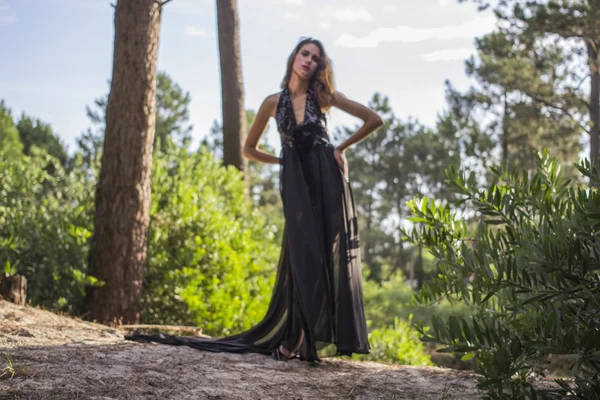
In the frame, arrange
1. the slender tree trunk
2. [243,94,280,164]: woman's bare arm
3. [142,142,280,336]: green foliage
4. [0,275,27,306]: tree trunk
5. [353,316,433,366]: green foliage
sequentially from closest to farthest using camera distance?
[243,94,280,164]: woman's bare arm
[0,275,27,306]: tree trunk
[142,142,280,336]: green foliage
[353,316,433,366]: green foliage
the slender tree trunk

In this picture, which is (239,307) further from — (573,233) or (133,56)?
(573,233)

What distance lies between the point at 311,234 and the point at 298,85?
1.12m

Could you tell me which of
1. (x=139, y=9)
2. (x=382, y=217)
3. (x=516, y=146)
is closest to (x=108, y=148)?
(x=139, y=9)

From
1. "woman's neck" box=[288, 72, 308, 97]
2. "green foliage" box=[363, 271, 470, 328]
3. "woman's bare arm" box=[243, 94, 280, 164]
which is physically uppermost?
"woman's neck" box=[288, 72, 308, 97]

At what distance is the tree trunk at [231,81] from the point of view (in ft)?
33.4

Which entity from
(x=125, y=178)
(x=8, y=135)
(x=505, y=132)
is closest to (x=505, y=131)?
(x=505, y=132)

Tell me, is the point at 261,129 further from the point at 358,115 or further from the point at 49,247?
the point at 49,247

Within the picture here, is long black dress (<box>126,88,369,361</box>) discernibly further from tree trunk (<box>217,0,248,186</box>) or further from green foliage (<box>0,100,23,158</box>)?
green foliage (<box>0,100,23,158</box>)

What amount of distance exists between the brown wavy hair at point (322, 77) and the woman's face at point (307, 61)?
0.08 feet

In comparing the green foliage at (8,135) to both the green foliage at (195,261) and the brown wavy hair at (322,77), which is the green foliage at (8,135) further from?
the brown wavy hair at (322,77)

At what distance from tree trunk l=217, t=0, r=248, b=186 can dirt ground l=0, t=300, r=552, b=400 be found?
226 inches

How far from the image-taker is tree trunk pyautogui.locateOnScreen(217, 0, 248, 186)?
10.2 m

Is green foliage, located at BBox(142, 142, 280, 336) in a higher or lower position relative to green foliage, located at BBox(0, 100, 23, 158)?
lower

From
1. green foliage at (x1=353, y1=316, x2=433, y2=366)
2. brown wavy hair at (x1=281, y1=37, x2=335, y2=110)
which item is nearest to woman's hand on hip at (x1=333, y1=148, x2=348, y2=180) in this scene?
brown wavy hair at (x1=281, y1=37, x2=335, y2=110)
